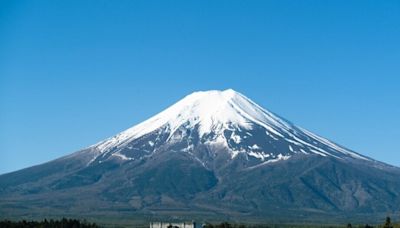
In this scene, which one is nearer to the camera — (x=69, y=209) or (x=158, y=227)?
(x=158, y=227)

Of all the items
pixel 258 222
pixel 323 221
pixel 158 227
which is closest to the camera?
pixel 158 227

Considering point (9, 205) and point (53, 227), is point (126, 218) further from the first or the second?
point (53, 227)

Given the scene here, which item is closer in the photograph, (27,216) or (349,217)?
(27,216)

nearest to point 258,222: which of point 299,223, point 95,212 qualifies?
point 299,223

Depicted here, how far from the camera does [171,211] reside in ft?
638

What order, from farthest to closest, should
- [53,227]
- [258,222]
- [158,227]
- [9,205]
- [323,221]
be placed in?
[9,205] < [323,221] < [258,222] < [158,227] < [53,227]

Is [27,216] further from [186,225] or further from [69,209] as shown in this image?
[186,225]

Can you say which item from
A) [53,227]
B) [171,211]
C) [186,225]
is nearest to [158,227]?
[186,225]

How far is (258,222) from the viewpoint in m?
172

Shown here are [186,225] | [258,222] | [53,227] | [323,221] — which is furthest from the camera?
[323,221]

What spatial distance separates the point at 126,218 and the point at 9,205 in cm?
3063

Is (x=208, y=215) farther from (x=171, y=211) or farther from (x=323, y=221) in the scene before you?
(x=323, y=221)

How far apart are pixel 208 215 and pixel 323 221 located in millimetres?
22648

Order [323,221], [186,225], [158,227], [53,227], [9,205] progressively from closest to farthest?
[53,227], [186,225], [158,227], [323,221], [9,205]
